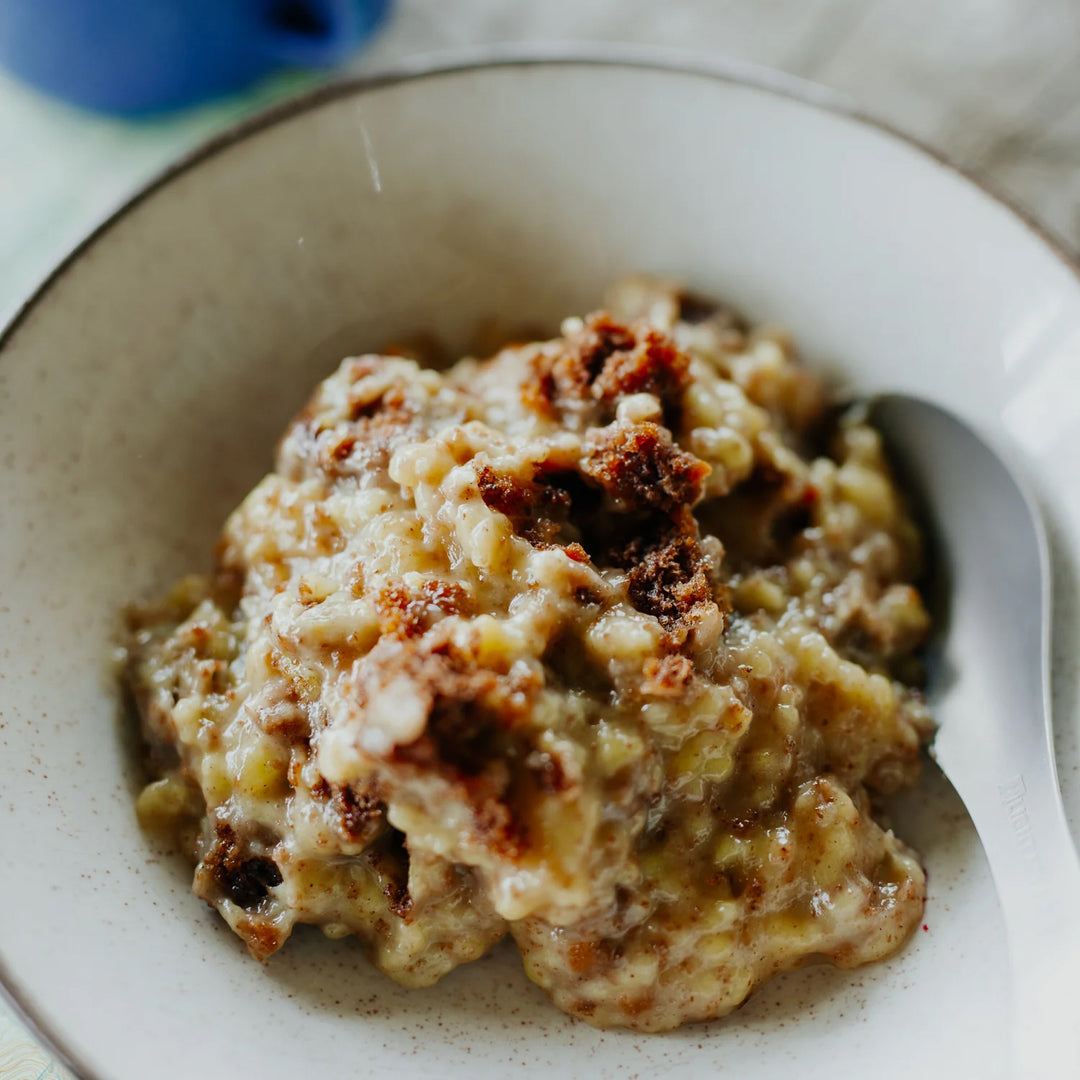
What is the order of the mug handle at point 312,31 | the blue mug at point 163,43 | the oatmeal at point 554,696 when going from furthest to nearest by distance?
the mug handle at point 312,31, the blue mug at point 163,43, the oatmeal at point 554,696

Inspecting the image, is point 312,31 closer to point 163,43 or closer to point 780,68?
point 163,43

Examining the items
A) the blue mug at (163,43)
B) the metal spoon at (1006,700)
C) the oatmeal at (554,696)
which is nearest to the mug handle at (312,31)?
the blue mug at (163,43)

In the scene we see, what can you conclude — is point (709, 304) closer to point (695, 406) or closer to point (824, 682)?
point (695, 406)

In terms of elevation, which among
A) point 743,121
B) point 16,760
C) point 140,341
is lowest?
point 16,760

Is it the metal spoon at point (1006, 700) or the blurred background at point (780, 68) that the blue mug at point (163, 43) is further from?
the metal spoon at point (1006, 700)

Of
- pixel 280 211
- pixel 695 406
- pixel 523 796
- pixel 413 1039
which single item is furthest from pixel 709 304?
pixel 413 1039

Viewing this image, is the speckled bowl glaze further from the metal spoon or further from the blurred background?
the blurred background

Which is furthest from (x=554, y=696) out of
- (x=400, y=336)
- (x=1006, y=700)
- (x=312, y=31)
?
(x=312, y=31)
